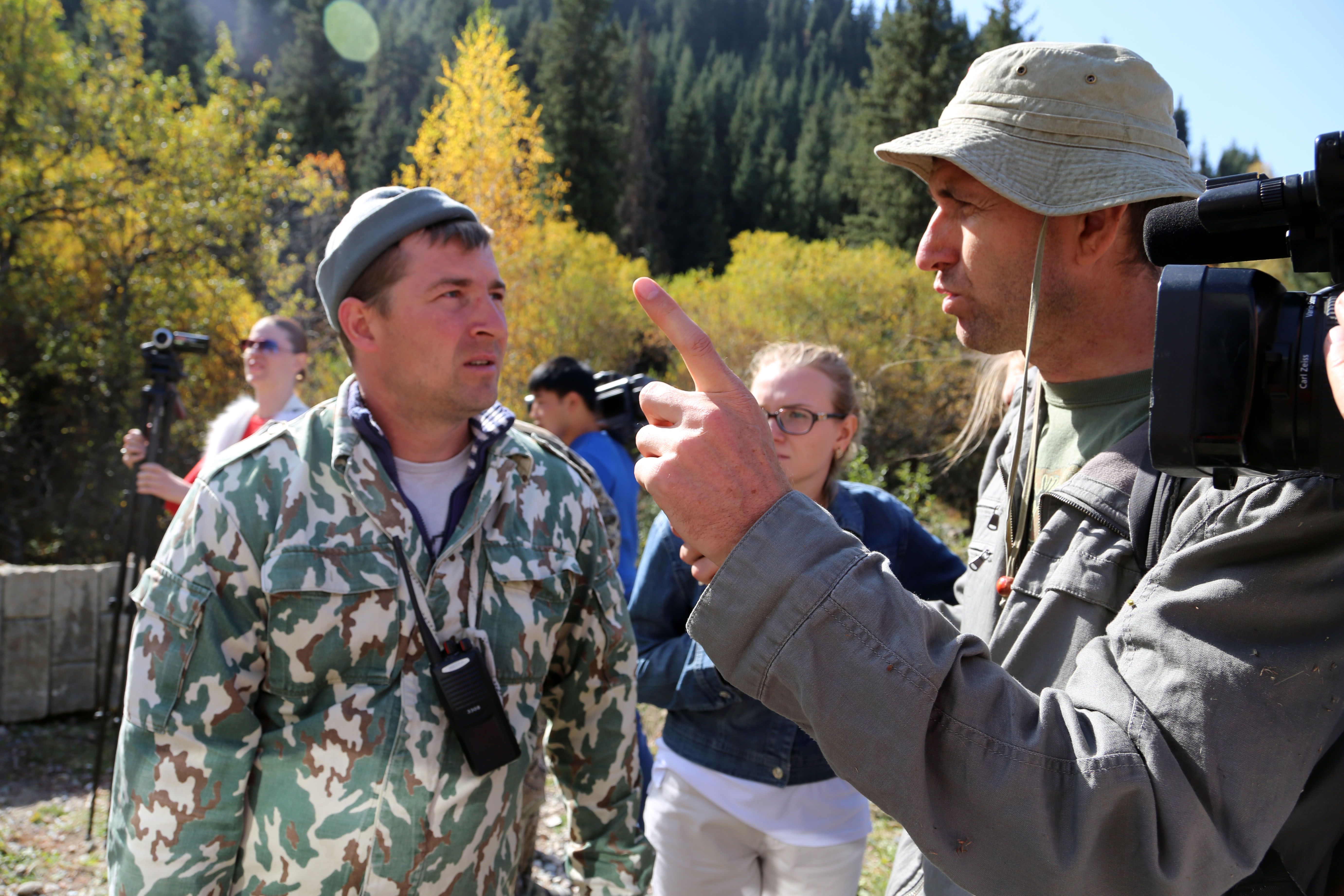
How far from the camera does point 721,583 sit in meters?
1.02

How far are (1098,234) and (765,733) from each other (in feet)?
5.40

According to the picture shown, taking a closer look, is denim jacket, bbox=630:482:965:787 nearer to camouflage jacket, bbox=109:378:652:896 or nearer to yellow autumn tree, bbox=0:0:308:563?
camouflage jacket, bbox=109:378:652:896

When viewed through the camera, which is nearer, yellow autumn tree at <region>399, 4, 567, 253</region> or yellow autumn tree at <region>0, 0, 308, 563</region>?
yellow autumn tree at <region>0, 0, 308, 563</region>

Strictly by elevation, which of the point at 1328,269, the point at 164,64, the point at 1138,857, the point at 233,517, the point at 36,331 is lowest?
the point at 36,331

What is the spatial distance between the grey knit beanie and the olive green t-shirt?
1492 mm

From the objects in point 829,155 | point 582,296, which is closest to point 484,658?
point 582,296

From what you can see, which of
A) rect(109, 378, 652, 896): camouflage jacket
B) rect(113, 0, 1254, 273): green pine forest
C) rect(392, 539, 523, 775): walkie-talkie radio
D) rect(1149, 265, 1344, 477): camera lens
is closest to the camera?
rect(1149, 265, 1344, 477): camera lens

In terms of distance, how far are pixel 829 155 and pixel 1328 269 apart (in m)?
44.1

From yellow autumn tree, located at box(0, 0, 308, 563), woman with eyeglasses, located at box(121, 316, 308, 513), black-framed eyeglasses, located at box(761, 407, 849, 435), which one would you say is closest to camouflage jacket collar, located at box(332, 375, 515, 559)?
black-framed eyeglasses, located at box(761, 407, 849, 435)

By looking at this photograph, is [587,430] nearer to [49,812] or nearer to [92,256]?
[49,812]

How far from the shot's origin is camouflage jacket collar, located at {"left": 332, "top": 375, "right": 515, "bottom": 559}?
6.72ft

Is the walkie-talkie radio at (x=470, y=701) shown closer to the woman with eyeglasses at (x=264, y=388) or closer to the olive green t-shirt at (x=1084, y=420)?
the olive green t-shirt at (x=1084, y=420)

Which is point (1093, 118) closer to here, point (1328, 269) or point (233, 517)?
point (1328, 269)

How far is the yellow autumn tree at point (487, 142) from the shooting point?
1923cm
